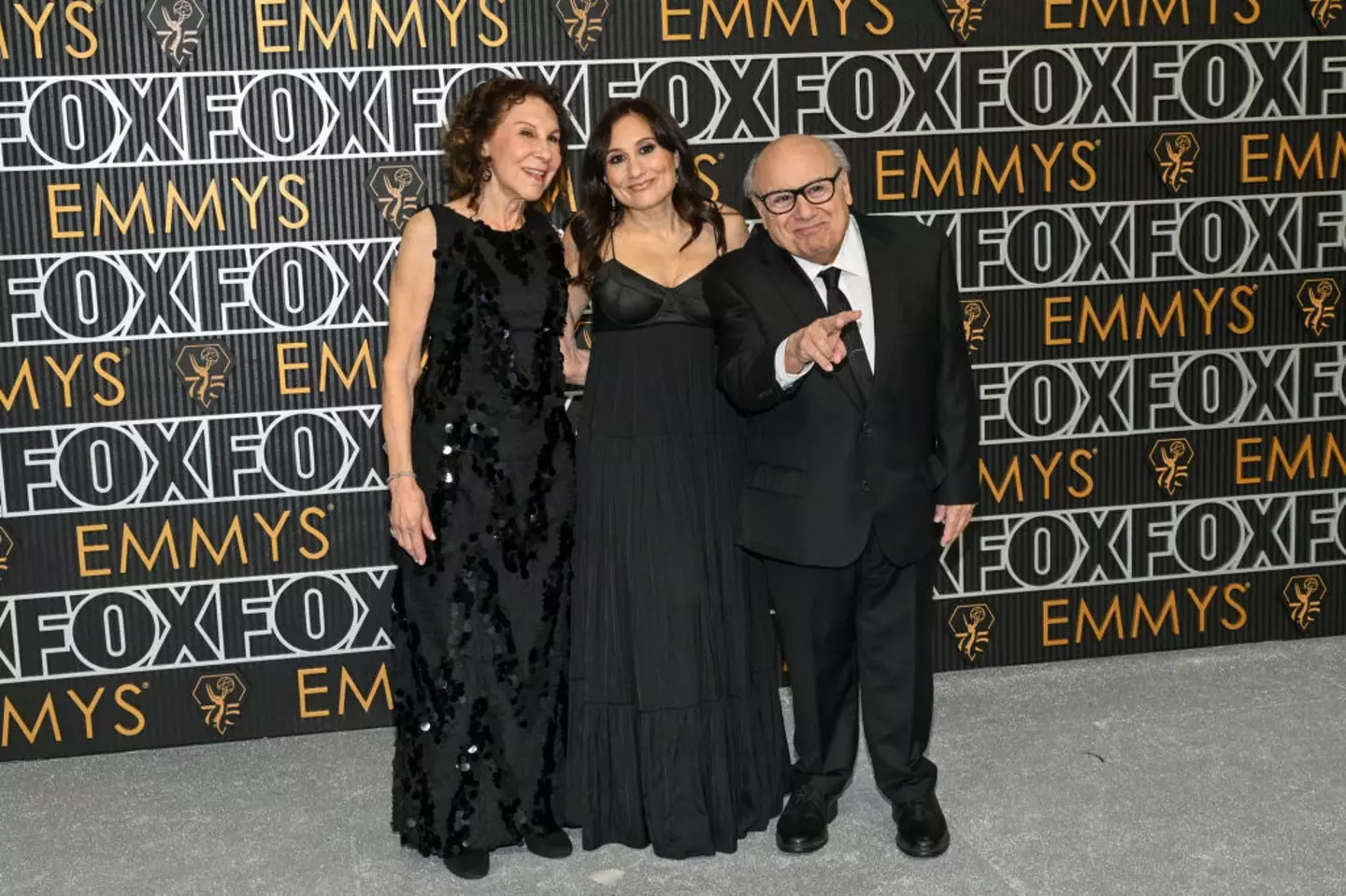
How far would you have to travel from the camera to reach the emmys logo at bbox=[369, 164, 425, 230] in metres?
3.92

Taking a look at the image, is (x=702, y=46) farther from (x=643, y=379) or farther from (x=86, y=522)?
(x=86, y=522)

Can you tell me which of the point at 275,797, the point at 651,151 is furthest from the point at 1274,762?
the point at 275,797

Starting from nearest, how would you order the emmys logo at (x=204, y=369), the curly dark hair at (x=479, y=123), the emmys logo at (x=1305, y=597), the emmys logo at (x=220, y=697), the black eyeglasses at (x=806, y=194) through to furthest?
the black eyeglasses at (x=806, y=194) < the curly dark hair at (x=479, y=123) < the emmys logo at (x=204, y=369) < the emmys logo at (x=220, y=697) < the emmys logo at (x=1305, y=597)

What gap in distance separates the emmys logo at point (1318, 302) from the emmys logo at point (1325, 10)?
70 cm

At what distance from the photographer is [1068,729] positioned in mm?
3889

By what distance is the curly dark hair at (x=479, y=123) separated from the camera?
120 inches

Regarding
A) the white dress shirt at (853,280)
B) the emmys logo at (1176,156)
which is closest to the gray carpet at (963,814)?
the white dress shirt at (853,280)

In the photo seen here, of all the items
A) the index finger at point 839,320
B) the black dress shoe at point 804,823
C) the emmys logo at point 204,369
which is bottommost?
the black dress shoe at point 804,823

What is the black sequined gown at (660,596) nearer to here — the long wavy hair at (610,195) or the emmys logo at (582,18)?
the long wavy hair at (610,195)

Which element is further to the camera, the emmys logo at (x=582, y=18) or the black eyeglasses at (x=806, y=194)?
the emmys logo at (x=582, y=18)

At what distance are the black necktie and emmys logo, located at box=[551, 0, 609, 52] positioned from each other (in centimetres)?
126

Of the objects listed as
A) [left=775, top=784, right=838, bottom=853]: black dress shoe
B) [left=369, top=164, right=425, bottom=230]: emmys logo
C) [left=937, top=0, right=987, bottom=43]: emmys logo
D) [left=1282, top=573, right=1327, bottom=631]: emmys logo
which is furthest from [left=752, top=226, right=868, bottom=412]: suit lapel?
[left=1282, top=573, right=1327, bottom=631]: emmys logo

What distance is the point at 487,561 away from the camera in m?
3.15

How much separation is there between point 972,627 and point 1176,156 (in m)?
1.41
